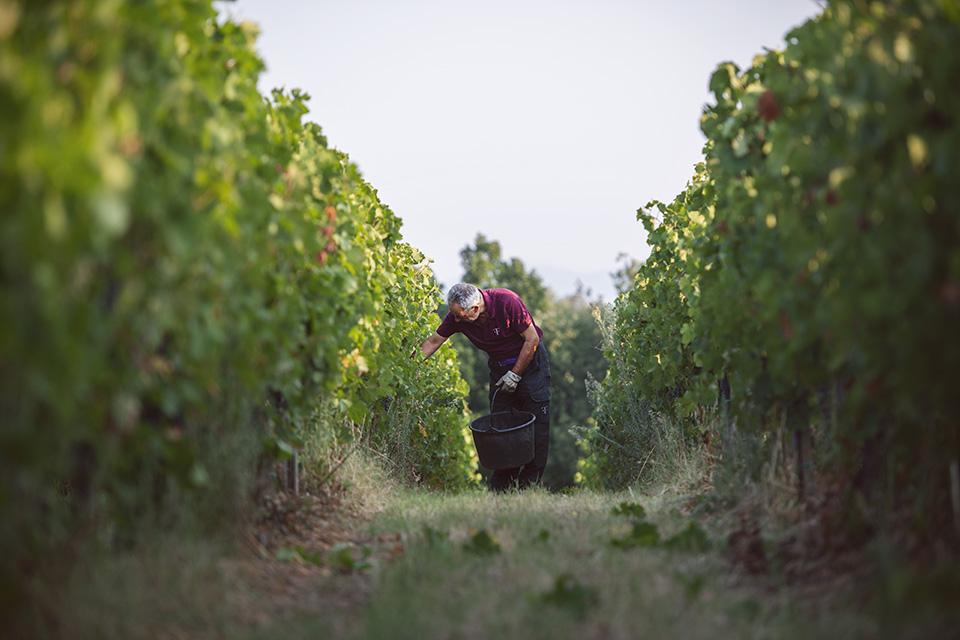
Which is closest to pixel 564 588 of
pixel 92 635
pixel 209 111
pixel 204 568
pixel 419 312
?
pixel 204 568

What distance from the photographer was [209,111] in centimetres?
237

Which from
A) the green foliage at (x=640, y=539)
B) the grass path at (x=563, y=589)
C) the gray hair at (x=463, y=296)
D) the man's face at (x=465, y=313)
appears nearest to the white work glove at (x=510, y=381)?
the man's face at (x=465, y=313)

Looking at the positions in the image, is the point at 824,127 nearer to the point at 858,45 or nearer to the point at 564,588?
the point at 858,45

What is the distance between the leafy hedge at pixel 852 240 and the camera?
2.17m

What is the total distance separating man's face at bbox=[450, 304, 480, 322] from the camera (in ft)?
20.5

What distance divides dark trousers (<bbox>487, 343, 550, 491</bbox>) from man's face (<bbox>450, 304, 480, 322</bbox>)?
661mm

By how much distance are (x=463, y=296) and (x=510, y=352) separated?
34.4 inches

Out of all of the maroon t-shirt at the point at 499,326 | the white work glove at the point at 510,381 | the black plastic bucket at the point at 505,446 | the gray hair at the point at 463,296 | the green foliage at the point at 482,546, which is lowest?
the green foliage at the point at 482,546

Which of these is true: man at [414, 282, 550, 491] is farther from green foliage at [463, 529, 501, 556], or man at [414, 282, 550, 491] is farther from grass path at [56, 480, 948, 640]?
green foliage at [463, 529, 501, 556]

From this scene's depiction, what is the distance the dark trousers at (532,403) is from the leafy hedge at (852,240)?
117 inches

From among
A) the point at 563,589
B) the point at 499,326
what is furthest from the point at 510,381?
the point at 563,589

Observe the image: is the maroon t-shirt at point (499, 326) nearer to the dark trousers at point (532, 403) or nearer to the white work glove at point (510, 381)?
the dark trousers at point (532, 403)

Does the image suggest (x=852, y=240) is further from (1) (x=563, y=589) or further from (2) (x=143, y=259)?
(2) (x=143, y=259)

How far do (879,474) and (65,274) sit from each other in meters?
2.87
